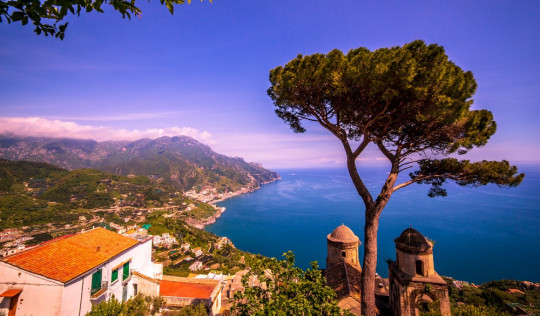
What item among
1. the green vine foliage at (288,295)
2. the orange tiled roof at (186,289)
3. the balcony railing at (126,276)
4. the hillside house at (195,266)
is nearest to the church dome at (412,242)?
the green vine foliage at (288,295)

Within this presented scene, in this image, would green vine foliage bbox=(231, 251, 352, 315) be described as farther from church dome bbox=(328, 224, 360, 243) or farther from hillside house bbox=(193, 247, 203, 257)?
hillside house bbox=(193, 247, 203, 257)

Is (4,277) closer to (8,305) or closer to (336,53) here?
(8,305)

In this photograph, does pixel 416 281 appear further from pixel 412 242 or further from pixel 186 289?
pixel 186 289

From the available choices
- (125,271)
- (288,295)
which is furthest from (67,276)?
(288,295)

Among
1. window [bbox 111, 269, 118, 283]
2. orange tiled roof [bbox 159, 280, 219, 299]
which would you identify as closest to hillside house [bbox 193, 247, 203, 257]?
orange tiled roof [bbox 159, 280, 219, 299]

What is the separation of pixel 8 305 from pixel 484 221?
106 m

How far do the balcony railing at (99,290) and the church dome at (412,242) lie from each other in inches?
535

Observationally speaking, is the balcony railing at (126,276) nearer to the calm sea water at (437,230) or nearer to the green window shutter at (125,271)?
the green window shutter at (125,271)

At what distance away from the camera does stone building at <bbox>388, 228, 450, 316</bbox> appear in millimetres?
9789

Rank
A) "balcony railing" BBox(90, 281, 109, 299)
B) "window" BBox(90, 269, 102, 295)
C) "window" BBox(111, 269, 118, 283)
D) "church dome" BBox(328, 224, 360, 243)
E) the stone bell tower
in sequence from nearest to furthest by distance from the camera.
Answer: "balcony railing" BBox(90, 281, 109, 299) → "window" BBox(90, 269, 102, 295) → "window" BBox(111, 269, 118, 283) → the stone bell tower → "church dome" BBox(328, 224, 360, 243)

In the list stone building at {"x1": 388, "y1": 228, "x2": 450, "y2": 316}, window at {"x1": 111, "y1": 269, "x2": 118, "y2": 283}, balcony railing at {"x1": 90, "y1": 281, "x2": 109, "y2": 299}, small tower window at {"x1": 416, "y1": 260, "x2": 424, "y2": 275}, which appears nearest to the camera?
balcony railing at {"x1": 90, "y1": 281, "x2": 109, "y2": 299}

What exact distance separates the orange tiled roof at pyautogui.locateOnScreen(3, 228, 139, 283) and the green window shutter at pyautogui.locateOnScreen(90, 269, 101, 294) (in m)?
0.43

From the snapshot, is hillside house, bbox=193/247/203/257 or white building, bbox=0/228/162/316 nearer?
white building, bbox=0/228/162/316

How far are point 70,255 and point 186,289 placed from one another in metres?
6.47
